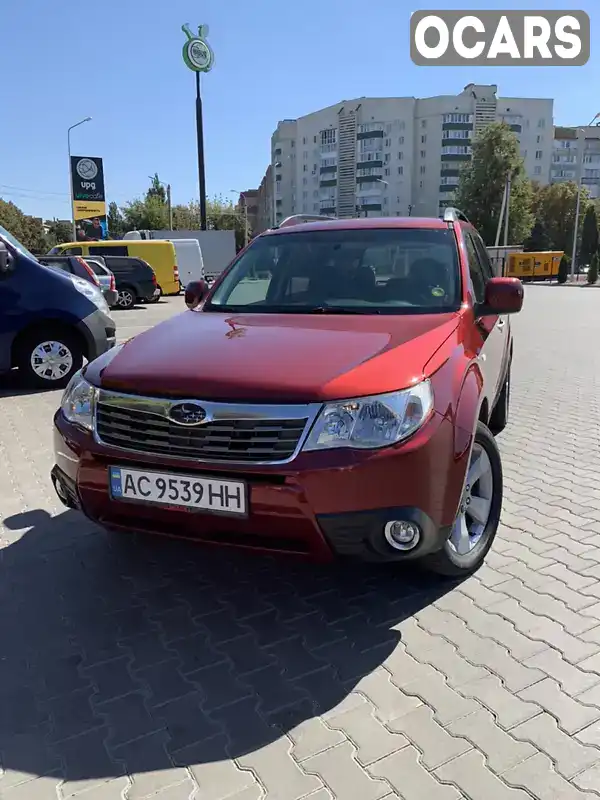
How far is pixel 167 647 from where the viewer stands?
8.86ft

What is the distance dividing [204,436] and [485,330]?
189 centimetres

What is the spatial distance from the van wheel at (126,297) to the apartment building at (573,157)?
316 ft

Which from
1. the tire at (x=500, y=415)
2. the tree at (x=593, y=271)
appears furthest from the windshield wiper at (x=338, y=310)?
the tree at (x=593, y=271)

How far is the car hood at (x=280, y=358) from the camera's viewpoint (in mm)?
2508

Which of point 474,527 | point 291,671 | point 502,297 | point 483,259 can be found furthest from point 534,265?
point 291,671

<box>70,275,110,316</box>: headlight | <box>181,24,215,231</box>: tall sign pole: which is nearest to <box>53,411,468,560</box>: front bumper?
<box>70,275,110,316</box>: headlight

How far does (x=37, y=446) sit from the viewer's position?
5.55 meters

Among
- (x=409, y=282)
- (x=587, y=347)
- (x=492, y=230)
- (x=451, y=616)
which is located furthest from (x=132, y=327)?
(x=492, y=230)

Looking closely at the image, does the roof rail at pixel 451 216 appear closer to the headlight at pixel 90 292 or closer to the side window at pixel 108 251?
the headlight at pixel 90 292

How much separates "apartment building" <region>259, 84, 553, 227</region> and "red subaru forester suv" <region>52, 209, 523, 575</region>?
9412cm

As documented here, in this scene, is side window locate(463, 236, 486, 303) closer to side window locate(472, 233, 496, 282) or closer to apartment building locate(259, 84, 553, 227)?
side window locate(472, 233, 496, 282)

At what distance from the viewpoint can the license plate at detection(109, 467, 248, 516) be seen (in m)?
2.51

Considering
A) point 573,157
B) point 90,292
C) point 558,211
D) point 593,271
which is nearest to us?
point 90,292

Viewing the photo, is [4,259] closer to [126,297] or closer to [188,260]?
[126,297]
